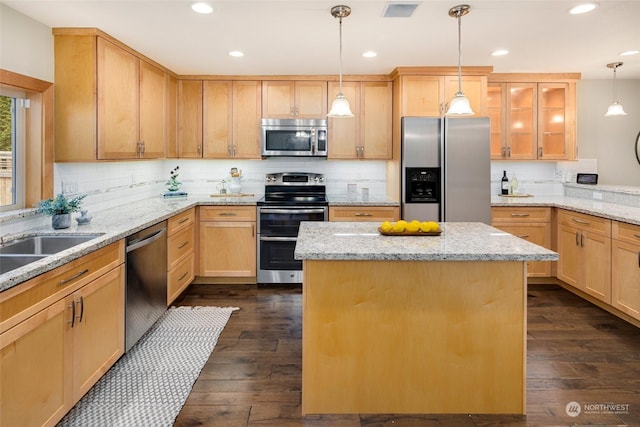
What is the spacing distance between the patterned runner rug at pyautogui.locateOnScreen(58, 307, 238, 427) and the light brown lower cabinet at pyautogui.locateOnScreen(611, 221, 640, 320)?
320 centimetres

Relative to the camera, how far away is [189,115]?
493cm

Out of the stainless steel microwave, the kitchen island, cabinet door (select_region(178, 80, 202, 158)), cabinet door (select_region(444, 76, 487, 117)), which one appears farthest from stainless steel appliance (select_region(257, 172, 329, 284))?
the kitchen island

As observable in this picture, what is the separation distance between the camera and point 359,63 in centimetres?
427

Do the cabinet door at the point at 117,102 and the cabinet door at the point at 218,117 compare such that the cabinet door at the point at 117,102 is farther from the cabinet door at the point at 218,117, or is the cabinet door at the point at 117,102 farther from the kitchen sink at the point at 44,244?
the cabinet door at the point at 218,117

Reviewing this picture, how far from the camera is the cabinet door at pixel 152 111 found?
3.98 m

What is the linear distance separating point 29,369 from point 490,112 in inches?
187

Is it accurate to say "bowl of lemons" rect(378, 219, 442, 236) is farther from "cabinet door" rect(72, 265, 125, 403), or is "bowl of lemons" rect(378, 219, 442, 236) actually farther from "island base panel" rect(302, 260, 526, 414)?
"cabinet door" rect(72, 265, 125, 403)

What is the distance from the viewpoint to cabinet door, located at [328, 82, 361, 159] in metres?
4.85

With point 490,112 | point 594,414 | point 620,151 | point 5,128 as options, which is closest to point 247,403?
point 594,414

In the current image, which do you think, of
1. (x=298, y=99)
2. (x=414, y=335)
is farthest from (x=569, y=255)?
(x=298, y=99)

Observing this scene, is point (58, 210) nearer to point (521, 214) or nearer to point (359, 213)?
point (359, 213)

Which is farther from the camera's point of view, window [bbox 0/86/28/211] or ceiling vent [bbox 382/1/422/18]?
window [bbox 0/86/28/211]

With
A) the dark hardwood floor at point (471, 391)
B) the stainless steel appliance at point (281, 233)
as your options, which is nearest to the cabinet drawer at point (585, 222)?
the dark hardwood floor at point (471, 391)

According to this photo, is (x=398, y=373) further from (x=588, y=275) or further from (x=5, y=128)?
(x=5, y=128)
